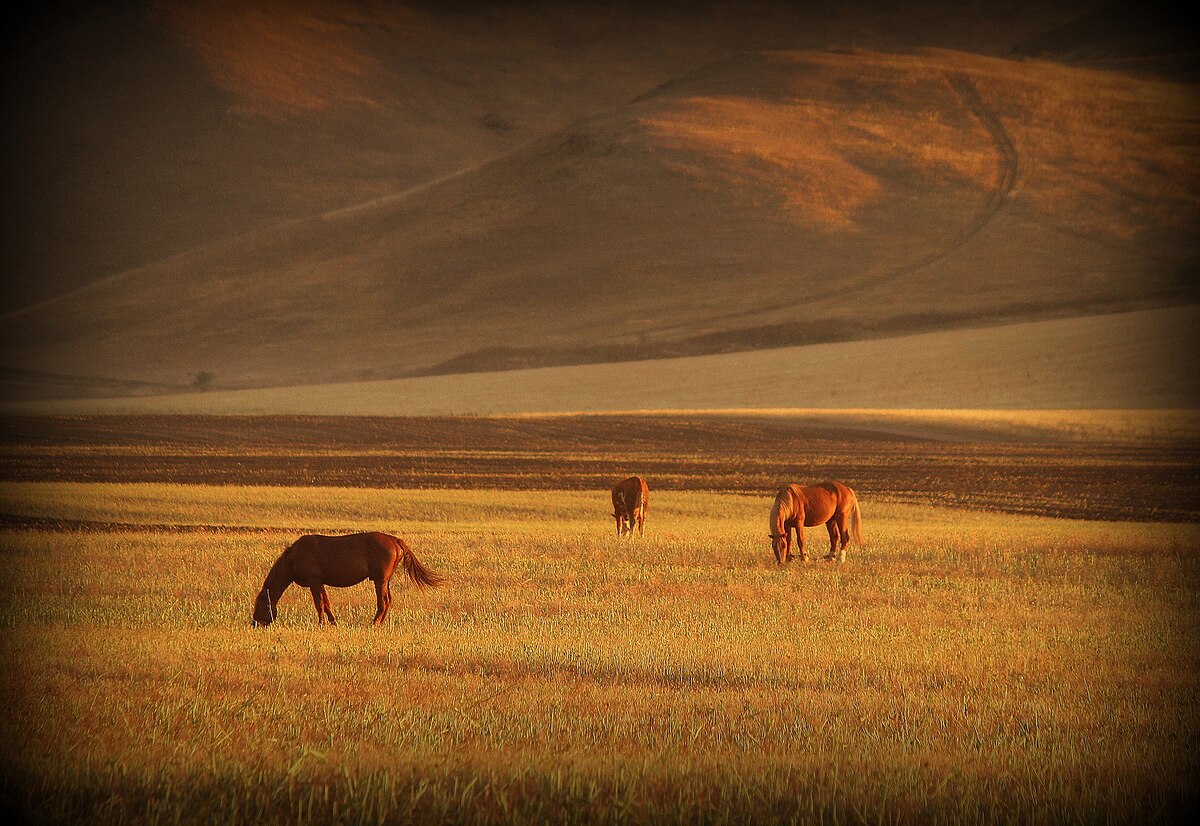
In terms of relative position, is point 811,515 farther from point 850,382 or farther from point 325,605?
point 850,382

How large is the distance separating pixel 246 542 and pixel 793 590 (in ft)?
34.5

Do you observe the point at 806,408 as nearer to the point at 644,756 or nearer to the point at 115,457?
the point at 115,457

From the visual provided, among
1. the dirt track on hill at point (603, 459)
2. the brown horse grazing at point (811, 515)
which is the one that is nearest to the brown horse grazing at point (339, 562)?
the brown horse grazing at point (811, 515)

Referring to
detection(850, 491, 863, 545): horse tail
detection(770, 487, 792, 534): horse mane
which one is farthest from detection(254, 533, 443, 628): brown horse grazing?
detection(850, 491, 863, 545): horse tail

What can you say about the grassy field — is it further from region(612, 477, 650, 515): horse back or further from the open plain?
region(612, 477, 650, 515): horse back

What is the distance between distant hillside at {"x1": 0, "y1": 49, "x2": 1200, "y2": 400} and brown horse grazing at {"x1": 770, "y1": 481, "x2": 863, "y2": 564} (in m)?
78.2

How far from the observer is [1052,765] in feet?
27.0

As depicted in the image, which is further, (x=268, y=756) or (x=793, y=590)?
(x=793, y=590)

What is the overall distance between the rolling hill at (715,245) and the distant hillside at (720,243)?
1.21 ft

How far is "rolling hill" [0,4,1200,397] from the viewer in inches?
4274

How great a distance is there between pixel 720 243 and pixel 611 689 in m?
118

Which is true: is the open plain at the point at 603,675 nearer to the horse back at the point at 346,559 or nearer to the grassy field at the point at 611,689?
the grassy field at the point at 611,689

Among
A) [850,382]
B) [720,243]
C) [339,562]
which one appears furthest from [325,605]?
[720,243]

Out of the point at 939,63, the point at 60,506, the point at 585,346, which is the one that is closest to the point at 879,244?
the point at 585,346
